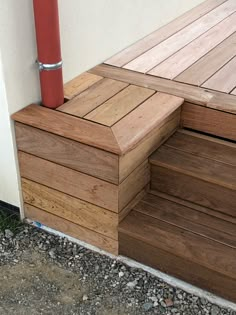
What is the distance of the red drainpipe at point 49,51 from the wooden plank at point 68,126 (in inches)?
2.5

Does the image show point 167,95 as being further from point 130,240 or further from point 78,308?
point 78,308

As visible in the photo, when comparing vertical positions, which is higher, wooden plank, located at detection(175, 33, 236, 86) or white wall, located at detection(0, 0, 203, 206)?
white wall, located at detection(0, 0, 203, 206)

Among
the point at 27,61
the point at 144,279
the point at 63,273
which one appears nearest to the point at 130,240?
the point at 144,279

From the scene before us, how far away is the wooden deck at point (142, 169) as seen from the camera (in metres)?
1.81

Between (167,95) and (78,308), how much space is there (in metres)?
0.89

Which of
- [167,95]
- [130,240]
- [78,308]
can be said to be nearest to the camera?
[78,308]

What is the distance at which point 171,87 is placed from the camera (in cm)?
216

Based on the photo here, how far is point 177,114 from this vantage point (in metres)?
2.09

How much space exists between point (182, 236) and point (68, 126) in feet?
1.85

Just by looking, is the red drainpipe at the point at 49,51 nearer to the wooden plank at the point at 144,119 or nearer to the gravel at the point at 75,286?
the wooden plank at the point at 144,119

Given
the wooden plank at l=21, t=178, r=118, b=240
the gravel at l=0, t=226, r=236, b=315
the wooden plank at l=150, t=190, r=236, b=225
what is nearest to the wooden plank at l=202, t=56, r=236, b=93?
the wooden plank at l=150, t=190, r=236, b=225

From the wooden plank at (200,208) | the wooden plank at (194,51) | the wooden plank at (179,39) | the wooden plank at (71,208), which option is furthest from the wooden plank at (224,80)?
the wooden plank at (71,208)

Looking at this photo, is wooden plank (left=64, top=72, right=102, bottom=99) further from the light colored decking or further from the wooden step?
the wooden step

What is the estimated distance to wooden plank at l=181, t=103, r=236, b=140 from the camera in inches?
79.6
